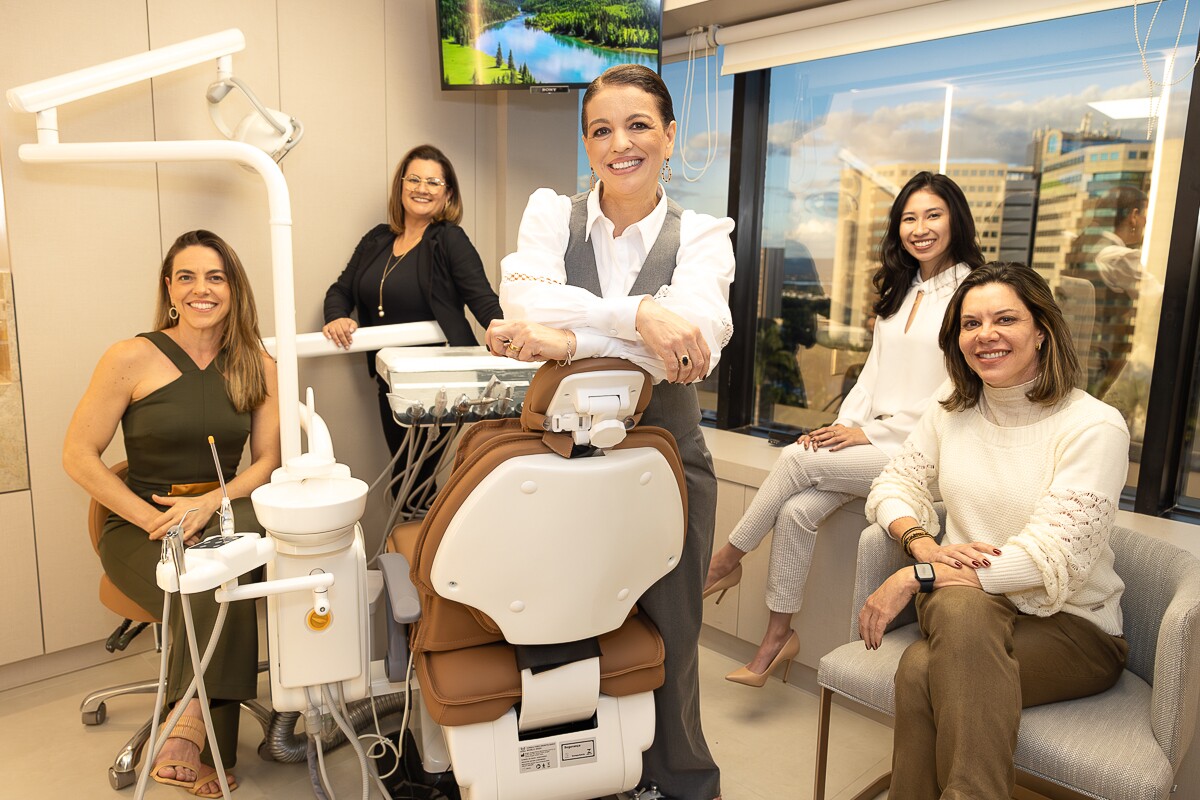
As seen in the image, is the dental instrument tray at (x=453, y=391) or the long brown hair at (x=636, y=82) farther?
the dental instrument tray at (x=453, y=391)

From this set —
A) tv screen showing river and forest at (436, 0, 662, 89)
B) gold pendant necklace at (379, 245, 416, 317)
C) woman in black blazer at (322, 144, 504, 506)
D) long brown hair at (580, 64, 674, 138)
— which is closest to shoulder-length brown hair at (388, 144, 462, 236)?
woman in black blazer at (322, 144, 504, 506)

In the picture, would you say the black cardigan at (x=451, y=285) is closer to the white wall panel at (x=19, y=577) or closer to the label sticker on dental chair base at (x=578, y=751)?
the white wall panel at (x=19, y=577)

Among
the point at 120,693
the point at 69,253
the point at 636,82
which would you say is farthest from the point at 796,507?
the point at 69,253

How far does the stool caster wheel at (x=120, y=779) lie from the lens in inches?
77.5

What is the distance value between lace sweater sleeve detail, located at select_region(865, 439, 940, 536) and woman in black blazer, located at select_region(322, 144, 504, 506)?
1422 millimetres

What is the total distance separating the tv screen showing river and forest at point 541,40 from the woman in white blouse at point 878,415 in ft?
3.61

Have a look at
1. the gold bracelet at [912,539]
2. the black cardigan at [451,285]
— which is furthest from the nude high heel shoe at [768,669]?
the black cardigan at [451,285]

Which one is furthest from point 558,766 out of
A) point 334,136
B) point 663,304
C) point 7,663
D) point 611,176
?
point 334,136

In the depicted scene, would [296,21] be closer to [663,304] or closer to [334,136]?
[334,136]

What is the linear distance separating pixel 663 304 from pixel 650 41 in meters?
1.81

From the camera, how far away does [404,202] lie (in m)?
2.84

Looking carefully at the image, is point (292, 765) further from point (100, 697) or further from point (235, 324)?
point (235, 324)

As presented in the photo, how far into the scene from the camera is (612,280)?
157cm

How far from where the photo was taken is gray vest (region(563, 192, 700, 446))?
1521 millimetres
